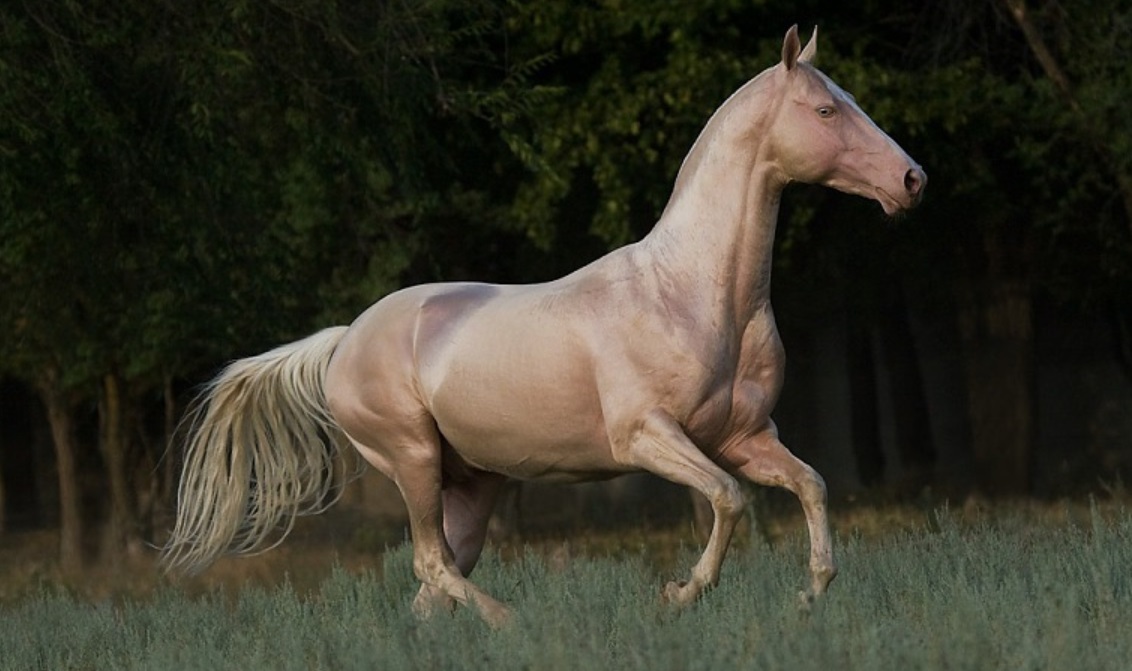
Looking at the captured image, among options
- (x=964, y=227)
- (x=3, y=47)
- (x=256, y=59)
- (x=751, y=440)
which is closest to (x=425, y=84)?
(x=256, y=59)

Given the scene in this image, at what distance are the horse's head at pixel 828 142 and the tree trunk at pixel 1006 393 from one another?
1564cm

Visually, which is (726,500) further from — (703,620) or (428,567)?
(428,567)

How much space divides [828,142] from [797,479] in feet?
3.94

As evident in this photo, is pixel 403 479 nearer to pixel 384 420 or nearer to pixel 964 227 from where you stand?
pixel 384 420

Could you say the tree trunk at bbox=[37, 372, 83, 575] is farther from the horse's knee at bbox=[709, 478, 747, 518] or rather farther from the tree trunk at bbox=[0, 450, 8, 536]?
the horse's knee at bbox=[709, 478, 747, 518]

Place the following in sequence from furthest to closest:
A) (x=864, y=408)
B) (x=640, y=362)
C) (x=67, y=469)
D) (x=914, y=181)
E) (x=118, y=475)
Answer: (x=864, y=408) < (x=67, y=469) < (x=118, y=475) < (x=640, y=362) < (x=914, y=181)

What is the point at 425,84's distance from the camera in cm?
1402

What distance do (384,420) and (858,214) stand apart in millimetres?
14071

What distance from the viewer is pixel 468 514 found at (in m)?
9.10

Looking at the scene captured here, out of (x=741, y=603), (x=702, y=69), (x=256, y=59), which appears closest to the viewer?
(x=741, y=603)

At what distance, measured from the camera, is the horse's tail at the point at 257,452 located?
9.55 meters

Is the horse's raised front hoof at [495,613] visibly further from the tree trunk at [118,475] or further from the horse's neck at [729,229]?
the tree trunk at [118,475]

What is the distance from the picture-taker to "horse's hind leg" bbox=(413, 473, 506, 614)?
902 cm

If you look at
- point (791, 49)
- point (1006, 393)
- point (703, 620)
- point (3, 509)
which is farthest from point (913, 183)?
point (3, 509)
